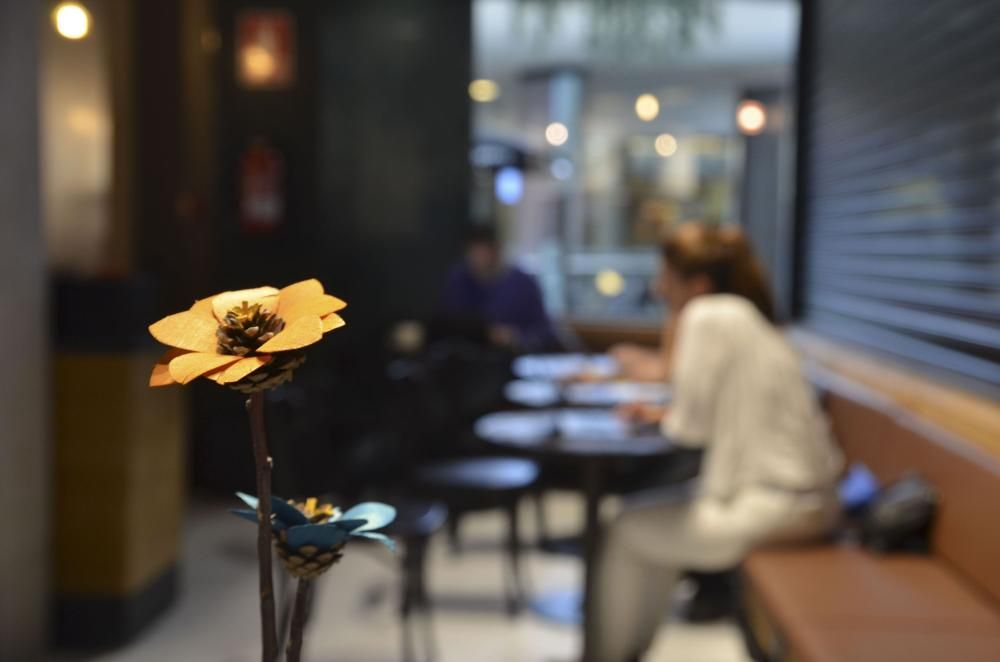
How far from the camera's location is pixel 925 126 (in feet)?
14.7

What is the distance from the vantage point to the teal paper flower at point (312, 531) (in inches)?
31.7

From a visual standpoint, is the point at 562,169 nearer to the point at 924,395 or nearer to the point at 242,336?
the point at 924,395

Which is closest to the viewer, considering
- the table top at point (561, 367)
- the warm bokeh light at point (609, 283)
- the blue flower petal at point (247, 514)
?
the blue flower petal at point (247, 514)

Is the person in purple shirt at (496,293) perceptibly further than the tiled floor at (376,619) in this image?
Yes

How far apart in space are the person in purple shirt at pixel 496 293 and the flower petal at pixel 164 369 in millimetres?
5837

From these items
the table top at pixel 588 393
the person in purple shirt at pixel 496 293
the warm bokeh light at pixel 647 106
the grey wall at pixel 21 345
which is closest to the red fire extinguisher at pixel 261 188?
the person in purple shirt at pixel 496 293

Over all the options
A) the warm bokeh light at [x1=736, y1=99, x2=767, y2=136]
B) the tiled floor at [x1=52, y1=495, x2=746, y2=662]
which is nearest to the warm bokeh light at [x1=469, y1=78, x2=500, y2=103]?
the warm bokeh light at [x1=736, y1=99, x2=767, y2=136]

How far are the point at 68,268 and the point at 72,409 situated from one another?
2.33 feet

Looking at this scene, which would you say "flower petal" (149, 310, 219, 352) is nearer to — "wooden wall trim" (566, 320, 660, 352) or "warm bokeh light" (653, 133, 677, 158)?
"wooden wall trim" (566, 320, 660, 352)

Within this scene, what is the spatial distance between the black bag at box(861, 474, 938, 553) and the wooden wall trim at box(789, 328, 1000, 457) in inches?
8.0

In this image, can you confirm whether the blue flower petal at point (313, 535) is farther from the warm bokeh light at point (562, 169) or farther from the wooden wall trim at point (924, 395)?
the warm bokeh light at point (562, 169)

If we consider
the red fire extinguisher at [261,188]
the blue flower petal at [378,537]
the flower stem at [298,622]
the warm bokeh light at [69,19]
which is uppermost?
the warm bokeh light at [69,19]

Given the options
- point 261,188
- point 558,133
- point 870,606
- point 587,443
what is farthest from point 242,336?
point 558,133

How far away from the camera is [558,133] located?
12422 millimetres
